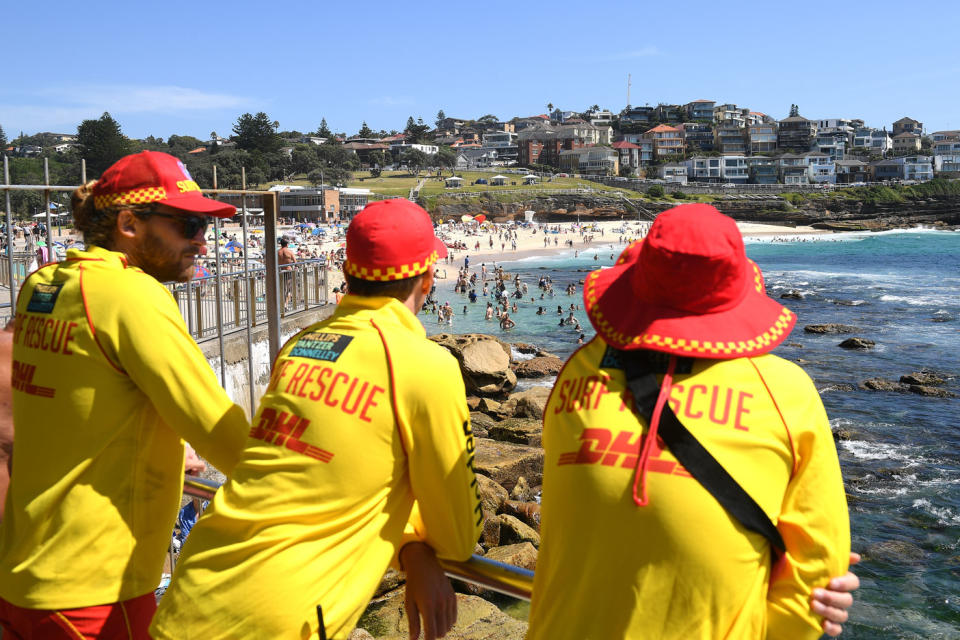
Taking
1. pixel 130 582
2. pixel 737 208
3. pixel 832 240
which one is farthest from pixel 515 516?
pixel 737 208

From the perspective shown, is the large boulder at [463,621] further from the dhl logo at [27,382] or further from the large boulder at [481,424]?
the large boulder at [481,424]

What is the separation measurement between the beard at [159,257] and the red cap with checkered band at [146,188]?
0.11 metres

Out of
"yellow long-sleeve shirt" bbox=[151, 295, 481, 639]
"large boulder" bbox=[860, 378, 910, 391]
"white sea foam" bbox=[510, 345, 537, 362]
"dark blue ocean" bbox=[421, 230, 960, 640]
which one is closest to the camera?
"yellow long-sleeve shirt" bbox=[151, 295, 481, 639]

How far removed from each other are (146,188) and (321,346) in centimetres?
78

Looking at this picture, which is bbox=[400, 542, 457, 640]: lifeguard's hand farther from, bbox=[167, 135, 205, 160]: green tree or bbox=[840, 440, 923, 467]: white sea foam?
bbox=[167, 135, 205, 160]: green tree

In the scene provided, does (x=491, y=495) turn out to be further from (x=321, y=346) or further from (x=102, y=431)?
(x=321, y=346)

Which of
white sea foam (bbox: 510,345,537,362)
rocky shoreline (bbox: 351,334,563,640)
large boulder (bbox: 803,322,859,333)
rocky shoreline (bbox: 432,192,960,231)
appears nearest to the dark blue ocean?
large boulder (bbox: 803,322,859,333)

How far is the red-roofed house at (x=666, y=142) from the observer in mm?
147625

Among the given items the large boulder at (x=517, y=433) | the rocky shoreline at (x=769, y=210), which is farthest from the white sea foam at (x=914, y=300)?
the rocky shoreline at (x=769, y=210)

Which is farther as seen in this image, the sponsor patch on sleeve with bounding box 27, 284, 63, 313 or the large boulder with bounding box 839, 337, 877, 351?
the large boulder with bounding box 839, 337, 877, 351

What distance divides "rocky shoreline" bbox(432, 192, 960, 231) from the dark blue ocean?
113 ft

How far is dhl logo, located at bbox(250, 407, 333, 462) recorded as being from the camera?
5.95 feet

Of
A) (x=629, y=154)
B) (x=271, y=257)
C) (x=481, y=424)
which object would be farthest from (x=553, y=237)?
(x=271, y=257)

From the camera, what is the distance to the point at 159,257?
2342 mm
